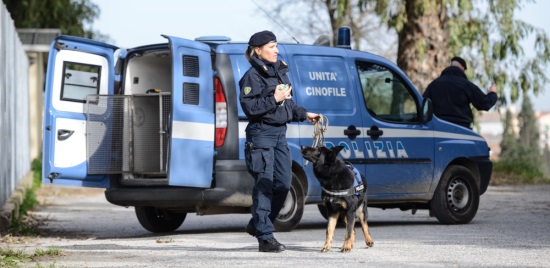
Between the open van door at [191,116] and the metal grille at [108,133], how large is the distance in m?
1.00

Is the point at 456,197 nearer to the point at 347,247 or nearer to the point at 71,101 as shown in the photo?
the point at 347,247

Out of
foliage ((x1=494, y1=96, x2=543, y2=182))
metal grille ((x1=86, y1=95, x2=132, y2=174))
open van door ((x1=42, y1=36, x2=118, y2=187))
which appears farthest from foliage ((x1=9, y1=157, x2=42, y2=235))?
foliage ((x1=494, y1=96, x2=543, y2=182))

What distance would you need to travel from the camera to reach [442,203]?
13.3 meters

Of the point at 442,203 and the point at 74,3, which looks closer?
the point at 442,203

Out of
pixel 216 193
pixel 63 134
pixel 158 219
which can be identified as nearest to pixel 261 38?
pixel 216 193

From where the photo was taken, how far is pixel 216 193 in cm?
1155

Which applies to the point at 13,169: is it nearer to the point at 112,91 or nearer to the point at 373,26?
the point at 112,91

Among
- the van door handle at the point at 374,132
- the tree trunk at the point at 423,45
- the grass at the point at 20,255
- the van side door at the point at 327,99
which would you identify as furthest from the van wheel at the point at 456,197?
the tree trunk at the point at 423,45

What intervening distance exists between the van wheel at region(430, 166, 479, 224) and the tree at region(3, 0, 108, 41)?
21.9 m

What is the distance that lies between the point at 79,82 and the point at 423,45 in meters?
12.1

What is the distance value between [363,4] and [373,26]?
23829mm

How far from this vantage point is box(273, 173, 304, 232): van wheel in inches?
477

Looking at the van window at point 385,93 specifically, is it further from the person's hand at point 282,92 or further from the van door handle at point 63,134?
the person's hand at point 282,92

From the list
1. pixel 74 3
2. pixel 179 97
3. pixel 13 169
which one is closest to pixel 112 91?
pixel 179 97
